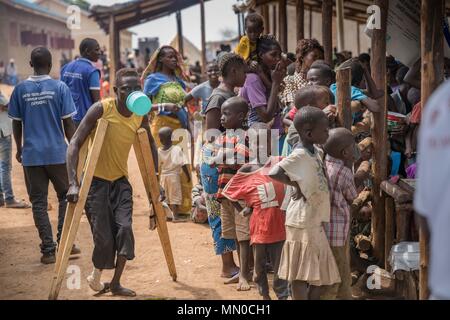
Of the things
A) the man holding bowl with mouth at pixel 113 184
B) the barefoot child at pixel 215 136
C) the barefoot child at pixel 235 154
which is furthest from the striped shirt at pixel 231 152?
the man holding bowl with mouth at pixel 113 184

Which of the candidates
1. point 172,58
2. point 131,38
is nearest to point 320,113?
point 172,58

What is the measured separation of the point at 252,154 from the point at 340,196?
1036 mm

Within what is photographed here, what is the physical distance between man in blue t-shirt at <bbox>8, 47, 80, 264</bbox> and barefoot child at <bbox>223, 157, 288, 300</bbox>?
2352 mm

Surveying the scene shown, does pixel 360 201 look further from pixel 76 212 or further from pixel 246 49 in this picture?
pixel 76 212

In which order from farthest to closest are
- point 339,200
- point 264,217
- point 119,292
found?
point 119,292, point 264,217, point 339,200

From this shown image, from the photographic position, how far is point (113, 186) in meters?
5.63

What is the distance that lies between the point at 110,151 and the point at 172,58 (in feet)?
9.76

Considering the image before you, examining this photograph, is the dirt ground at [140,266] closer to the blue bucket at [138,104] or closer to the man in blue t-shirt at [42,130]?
the man in blue t-shirt at [42,130]

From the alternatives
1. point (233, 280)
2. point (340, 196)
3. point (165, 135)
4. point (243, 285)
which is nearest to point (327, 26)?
point (165, 135)

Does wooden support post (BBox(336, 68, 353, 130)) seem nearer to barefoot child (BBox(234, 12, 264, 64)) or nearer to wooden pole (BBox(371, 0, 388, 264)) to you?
wooden pole (BBox(371, 0, 388, 264))

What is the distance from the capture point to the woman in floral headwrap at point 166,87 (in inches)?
328

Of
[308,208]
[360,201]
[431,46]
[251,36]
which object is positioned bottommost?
[360,201]

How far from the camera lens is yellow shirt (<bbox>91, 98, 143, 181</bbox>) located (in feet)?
18.2

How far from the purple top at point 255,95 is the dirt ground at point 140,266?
1.44 metres
